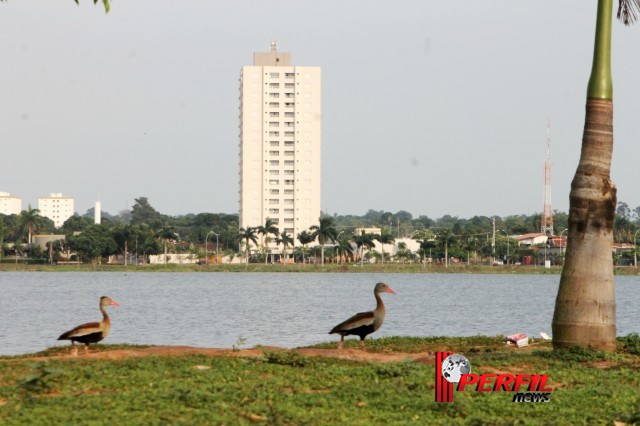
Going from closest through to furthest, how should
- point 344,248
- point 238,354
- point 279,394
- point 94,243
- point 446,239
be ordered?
point 279,394
point 238,354
point 94,243
point 446,239
point 344,248

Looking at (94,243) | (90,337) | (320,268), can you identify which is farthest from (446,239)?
(90,337)

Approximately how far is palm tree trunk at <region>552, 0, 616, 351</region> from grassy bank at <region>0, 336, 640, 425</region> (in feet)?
8.19

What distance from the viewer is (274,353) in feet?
55.3

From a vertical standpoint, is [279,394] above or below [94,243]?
below

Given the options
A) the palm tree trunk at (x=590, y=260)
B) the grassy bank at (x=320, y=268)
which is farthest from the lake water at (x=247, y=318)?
the grassy bank at (x=320, y=268)

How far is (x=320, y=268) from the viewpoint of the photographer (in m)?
184

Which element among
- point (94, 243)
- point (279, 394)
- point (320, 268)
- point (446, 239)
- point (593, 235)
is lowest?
point (279, 394)

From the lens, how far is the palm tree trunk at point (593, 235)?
2048 centimetres

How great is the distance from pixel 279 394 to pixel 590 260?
9.06 metres

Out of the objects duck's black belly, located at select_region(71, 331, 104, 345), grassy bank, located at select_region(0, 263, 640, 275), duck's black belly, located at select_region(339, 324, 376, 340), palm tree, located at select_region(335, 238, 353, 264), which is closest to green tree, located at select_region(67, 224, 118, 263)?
grassy bank, located at select_region(0, 263, 640, 275)

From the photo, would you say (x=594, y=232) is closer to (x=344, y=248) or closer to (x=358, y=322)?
(x=358, y=322)

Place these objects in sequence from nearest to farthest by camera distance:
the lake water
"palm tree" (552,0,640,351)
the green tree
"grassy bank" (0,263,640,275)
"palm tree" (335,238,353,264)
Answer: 1. "palm tree" (552,0,640,351)
2. the lake water
3. "grassy bank" (0,263,640,275)
4. the green tree
5. "palm tree" (335,238,353,264)

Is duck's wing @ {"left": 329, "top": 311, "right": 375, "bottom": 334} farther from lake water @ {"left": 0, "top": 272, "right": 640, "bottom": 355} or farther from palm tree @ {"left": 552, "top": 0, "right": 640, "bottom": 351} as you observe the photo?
lake water @ {"left": 0, "top": 272, "right": 640, "bottom": 355}

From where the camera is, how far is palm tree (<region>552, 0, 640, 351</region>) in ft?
67.2
